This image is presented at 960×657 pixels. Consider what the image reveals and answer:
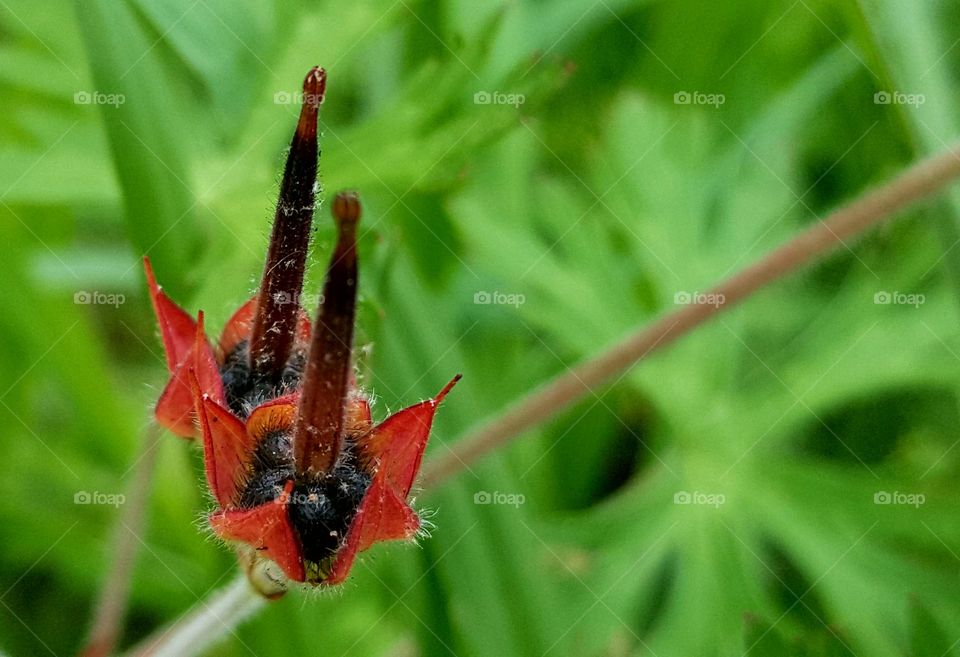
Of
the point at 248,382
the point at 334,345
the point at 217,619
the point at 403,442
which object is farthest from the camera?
the point at 217,619

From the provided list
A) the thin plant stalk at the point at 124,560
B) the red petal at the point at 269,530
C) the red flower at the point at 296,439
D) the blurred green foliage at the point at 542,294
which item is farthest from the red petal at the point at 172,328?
the thin plant stalk at the point at 124,560

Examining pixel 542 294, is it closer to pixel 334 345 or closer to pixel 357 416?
pixel 357 416

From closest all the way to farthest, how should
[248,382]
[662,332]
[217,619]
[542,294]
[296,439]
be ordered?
[296,439] < [248,382] < [217,619] < [662,332] < [542,294]

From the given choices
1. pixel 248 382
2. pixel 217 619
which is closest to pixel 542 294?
pixel 217 619

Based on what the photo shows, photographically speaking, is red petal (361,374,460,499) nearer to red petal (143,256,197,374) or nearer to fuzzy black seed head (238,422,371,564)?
fuzzy black seed head (238,422,371,564)

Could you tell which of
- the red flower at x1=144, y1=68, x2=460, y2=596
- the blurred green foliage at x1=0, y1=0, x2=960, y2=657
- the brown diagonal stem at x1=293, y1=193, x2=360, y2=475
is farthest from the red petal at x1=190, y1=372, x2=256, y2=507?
the blurred green foliage at x1=0, y1=0, x2=960, y2=657

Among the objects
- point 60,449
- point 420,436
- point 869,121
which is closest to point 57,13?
point 60,449

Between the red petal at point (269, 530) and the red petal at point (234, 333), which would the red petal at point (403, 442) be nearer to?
the red petal at point (269, 530)
